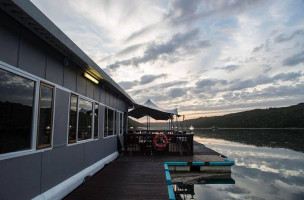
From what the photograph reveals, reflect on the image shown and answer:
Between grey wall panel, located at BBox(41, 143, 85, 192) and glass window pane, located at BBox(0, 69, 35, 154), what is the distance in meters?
0.70

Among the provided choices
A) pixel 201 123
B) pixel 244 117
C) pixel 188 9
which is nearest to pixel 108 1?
pixel 188 9

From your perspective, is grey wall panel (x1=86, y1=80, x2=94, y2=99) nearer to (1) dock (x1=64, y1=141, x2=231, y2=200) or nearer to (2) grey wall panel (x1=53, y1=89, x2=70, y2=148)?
(2) grey wall panel (x1=53, y1=89, x2=70, y2=148)

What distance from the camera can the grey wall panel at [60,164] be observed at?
3643 millimetres

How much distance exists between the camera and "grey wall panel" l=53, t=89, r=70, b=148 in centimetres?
403

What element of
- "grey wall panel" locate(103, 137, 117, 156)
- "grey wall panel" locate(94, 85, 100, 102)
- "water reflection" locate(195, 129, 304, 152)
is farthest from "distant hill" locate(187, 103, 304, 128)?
"grey wall panel" locate(94, 85, 100, 102)

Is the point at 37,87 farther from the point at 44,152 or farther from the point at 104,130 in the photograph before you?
the point at 104,130

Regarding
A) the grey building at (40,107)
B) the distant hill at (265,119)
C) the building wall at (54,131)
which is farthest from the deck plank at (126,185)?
the distant hill at (265,119)

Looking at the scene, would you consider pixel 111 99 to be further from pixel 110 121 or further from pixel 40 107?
Result: pixel 40 107

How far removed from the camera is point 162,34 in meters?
13.5

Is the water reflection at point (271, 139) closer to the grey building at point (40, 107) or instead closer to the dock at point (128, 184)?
the dock at point (128, 184)

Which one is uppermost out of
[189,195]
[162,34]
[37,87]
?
[162,34]

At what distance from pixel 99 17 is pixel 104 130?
481 centimetres

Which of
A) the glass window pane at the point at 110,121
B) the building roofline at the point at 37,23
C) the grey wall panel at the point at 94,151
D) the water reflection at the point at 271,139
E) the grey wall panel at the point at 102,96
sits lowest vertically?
the water reflection at the point at 271,139

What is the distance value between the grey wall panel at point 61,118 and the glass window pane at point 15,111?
81 cm
